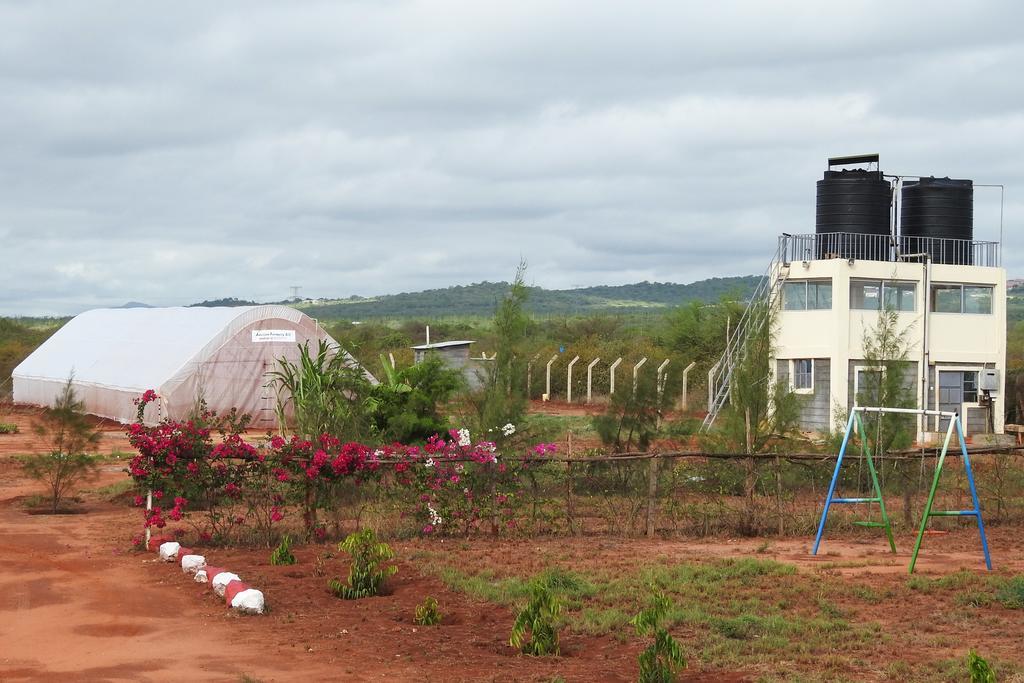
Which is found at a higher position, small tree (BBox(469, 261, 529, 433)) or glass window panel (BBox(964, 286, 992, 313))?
glass window panel (BBox(964, 286, 992, 313))

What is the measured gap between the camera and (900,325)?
30.4 meters

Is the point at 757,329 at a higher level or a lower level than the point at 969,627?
higher

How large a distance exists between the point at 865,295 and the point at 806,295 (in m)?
1.44

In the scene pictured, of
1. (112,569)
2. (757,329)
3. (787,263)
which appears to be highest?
(787,263)

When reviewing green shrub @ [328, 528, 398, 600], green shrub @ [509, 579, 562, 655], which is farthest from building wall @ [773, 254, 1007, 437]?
green shrub @ [509, 579, 562, 655]

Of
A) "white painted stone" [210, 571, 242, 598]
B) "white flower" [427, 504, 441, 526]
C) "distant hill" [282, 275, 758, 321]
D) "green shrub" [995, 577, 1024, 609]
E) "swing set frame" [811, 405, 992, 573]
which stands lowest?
"white painted stone" [210, 571, 242, 598]

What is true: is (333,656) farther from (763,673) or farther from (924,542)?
(924,542)

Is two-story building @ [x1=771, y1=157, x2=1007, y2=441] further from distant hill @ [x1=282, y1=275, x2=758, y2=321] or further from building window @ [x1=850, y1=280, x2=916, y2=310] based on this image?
distant hill @ [x1=282, y1=275, x2=758, y2=321]

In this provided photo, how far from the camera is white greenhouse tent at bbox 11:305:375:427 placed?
107 ft

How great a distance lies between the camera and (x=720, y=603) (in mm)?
11078

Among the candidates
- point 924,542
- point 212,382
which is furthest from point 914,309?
point 212,382

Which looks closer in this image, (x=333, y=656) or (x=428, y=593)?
(x=333, y=656)

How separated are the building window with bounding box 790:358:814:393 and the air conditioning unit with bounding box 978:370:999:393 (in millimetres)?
4368

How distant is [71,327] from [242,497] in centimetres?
3198
